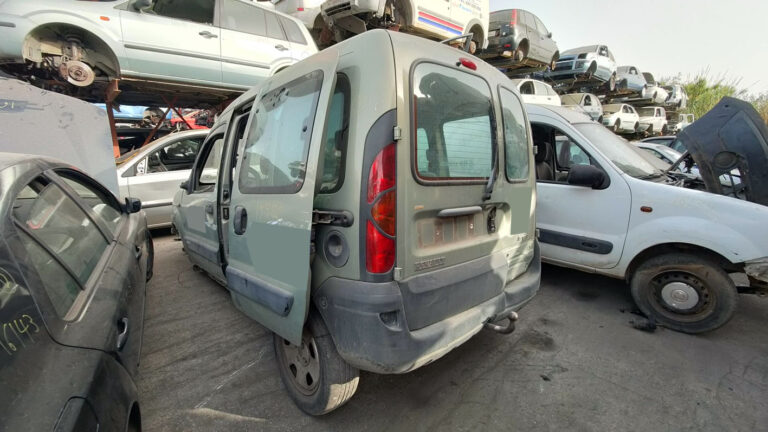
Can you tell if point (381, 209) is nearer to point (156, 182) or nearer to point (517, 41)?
point (156, 182)

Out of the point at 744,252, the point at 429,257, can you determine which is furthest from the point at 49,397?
the point at 744,252

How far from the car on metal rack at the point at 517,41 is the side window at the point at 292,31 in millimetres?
5526

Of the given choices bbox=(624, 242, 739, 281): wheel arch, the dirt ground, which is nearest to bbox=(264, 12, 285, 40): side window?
the dirt ground

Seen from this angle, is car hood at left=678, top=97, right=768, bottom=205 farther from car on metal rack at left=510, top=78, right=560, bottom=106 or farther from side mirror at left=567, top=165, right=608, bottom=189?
car on metal rack at left=510, top=78, right=560, bottom=106

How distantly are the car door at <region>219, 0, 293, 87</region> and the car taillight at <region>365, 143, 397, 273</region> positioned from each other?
540 centimetres

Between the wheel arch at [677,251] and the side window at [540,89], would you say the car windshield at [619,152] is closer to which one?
the wheel arch at [677,251]

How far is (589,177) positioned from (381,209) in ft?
8.23

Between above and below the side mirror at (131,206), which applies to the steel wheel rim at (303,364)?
below

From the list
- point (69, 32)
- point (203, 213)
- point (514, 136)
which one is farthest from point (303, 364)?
point (69, 32)

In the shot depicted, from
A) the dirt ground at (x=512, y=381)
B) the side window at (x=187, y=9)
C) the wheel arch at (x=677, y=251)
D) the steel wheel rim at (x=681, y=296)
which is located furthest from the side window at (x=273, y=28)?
the steel wheel rim at (x=681, y=296)

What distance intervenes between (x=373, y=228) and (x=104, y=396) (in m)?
1.17

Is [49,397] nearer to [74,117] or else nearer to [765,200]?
[765,200]

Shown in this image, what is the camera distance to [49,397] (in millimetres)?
991

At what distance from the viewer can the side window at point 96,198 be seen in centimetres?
246
